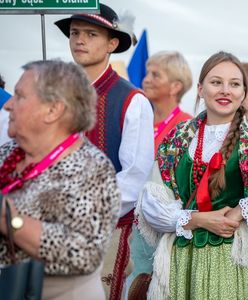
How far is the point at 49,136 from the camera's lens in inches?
124

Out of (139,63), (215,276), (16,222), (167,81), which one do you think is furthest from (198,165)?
(139,63)

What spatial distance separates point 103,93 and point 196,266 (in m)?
1.11

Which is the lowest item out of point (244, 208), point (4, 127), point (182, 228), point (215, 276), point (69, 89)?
point (215, 276)

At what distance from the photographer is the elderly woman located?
299cm

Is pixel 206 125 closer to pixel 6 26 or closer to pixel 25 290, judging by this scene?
pixel 25 290

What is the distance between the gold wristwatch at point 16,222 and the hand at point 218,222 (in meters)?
1.41

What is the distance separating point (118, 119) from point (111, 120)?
0.04 metres

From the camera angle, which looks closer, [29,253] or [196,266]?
[29,253]

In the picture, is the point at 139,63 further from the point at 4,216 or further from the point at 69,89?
the point at 4,216

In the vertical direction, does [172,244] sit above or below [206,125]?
below

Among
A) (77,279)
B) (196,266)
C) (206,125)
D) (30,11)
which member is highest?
(30,11)

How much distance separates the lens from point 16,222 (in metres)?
2.93

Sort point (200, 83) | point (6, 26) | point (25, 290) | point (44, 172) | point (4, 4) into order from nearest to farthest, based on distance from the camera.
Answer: point (25, 290) < point (44, 172) < point (200, 83) < point (4, 4) < point (6, 26)

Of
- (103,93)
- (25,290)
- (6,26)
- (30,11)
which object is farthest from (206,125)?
(6,26)
